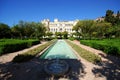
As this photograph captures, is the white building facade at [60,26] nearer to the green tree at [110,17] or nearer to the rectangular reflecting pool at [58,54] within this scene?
the green tree at [110,17]

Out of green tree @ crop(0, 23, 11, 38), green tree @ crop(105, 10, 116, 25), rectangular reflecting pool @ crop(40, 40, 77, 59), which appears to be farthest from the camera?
green tree @ crop(105, 10, 116, 25)

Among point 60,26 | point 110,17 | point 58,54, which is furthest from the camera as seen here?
point 60,26

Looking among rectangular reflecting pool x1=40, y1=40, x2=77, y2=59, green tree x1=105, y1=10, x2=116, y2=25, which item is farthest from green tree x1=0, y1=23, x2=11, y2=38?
green tree x1=105, y1=10, x2=116, y2=25

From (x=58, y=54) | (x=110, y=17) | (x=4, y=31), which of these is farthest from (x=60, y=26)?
(x=58, y=54)

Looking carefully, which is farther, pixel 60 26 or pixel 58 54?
pixel 60 26

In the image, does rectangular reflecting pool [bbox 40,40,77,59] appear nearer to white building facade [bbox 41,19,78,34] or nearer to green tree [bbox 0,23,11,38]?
green tree [bbox 0,23,11,38]

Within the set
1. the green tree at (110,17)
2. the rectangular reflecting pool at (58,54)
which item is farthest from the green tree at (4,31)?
the green tree at (110,17)

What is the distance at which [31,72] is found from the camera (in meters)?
7.39

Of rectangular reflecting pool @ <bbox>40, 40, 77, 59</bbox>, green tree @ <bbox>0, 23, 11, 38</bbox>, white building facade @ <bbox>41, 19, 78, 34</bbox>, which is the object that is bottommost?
rectangular reflecting pool @ <bbox>40, 40, 77, 59</bbox>

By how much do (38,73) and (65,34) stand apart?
2975 inches

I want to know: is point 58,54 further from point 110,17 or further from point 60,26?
point 60,26

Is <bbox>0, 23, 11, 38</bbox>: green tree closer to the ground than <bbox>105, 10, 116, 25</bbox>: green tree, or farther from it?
closer to the ground

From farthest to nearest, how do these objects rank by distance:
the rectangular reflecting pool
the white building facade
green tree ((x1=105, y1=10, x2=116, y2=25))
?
1. the white building facade
2. green tree ((x1=105, y1=10, x2=116, y2=25))
3. the rectangular reflecting pool

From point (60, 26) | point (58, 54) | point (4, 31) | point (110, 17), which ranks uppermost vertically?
point (110, 17)
